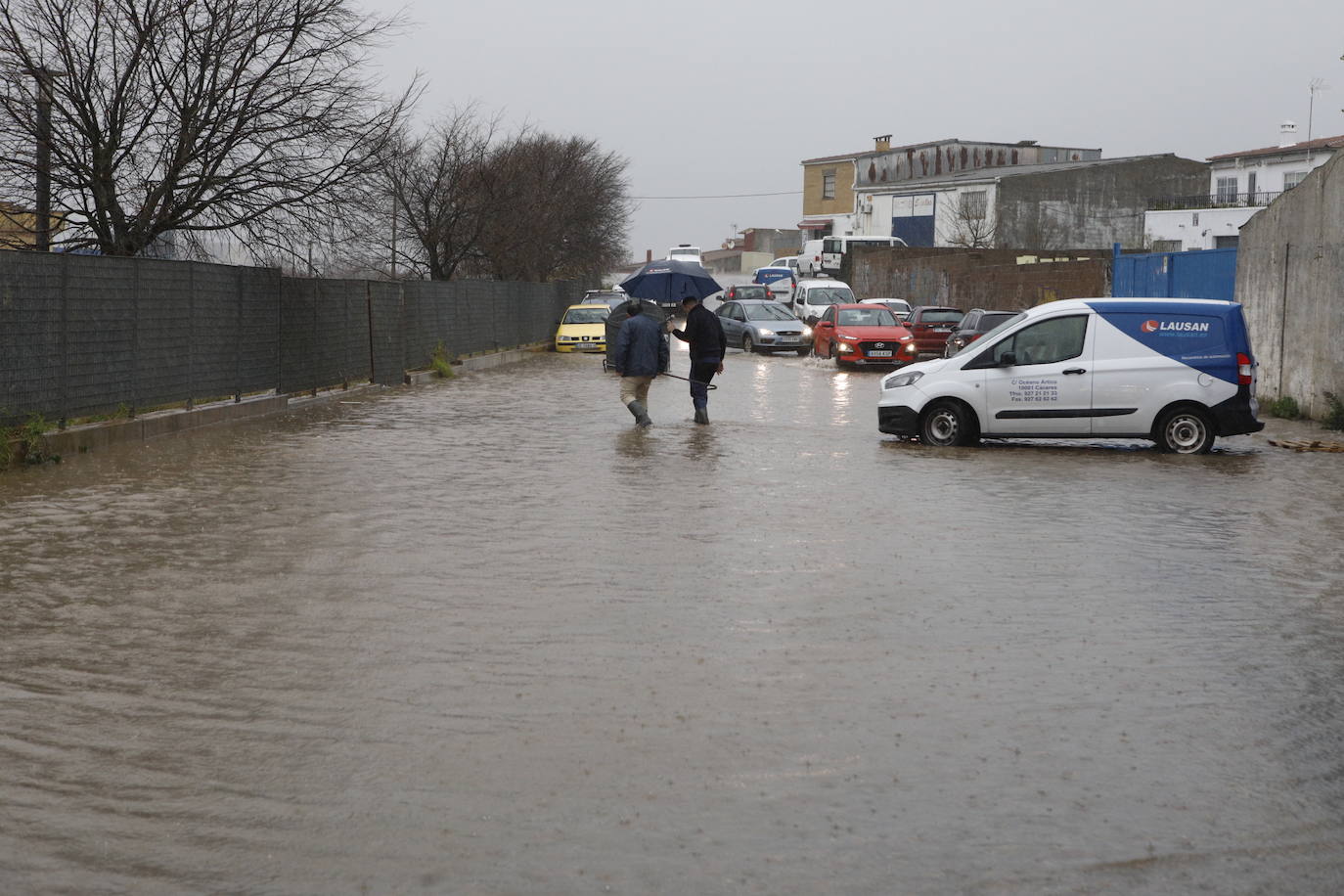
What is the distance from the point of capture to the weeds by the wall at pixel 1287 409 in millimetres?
21891

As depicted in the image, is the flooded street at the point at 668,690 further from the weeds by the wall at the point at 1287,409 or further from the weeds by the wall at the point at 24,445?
the weeds by the wall at the point at 1287,409

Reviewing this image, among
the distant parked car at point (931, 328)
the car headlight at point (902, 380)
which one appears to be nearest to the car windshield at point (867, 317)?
the distant parked car at point (931, 328)

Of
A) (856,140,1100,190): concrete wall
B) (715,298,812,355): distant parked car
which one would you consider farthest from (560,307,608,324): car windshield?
(856,140,1100,190): concrete wall

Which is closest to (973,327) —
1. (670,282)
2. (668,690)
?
Result: (670,282)

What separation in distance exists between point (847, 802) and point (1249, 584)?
4.95 meters

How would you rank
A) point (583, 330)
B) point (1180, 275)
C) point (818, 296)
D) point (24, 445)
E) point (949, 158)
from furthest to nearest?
point (949, 158)
point (818, 296)
point (583, 330)
point (1180, 275)
point (24, 445)

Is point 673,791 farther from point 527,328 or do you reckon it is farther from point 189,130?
point 527,328

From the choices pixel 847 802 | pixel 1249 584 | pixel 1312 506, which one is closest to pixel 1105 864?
pixel 847 802

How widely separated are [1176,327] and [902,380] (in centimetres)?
315

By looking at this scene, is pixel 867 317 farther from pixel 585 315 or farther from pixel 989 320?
pixel 585 315

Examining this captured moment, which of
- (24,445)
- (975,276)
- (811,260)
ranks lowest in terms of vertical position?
(24,445)

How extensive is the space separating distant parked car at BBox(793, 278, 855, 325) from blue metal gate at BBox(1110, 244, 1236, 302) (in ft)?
56.5

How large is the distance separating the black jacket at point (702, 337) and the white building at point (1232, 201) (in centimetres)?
4394

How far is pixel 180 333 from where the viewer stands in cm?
2012
